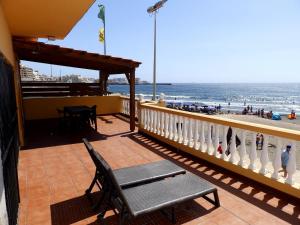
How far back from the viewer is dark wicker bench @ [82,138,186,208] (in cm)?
310

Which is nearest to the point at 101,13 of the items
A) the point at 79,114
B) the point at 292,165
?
the point at 79,114

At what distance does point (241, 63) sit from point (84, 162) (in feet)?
616

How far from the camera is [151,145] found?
629cm

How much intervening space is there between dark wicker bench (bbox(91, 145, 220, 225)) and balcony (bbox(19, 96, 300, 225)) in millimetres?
320

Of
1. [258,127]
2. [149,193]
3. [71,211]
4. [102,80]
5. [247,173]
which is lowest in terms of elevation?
[71,211]

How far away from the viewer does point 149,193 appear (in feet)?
9.29

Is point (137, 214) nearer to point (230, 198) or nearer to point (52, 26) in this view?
point (230, 198)

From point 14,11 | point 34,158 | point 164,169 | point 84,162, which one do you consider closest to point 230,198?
point 164,169

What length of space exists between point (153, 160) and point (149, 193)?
228 cm

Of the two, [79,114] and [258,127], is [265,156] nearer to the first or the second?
[258,127]

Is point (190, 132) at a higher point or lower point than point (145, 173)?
higher

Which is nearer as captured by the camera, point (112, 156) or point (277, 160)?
point (277, 160)

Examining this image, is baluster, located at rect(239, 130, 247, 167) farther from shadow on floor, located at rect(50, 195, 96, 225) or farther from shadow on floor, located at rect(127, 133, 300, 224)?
shadow on floor, located at rect(50, 195, 96, 225)

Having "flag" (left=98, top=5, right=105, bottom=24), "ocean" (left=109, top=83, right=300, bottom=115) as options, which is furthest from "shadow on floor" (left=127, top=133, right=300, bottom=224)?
"flag" (left=98, top=5, right=105, bottom=24)
